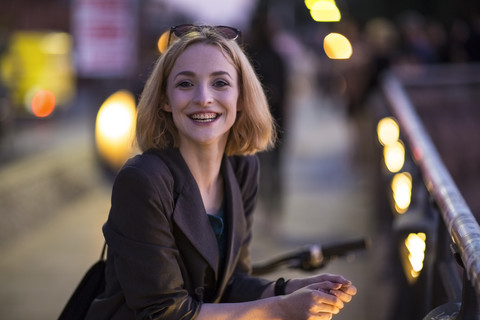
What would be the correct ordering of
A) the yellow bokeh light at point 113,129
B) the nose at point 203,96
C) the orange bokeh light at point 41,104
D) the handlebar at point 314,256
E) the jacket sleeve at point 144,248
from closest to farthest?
the jacket sleeve at point 144,248, the nose at point 203,96, the handlebar at point 314,256, the yellow bokeh light at point 113,129, the orange bokeh light at point 41,104

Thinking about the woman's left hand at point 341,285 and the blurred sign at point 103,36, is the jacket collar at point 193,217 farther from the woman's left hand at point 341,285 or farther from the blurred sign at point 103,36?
the blurred sign at point 103,36

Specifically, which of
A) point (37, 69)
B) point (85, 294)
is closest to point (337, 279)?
point (85, 294)

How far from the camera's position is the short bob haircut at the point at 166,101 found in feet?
7.83

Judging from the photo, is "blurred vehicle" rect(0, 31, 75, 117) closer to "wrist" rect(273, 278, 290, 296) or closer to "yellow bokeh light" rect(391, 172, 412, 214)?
"yellow bokeh light" rect(391, 172, 412, 214)

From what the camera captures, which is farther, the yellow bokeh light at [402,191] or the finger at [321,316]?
the yellow bokeh light at [402,191]

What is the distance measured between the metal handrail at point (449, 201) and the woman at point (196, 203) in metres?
0.35

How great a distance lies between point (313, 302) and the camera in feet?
7.07

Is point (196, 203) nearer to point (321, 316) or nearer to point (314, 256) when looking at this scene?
point (321, 316)

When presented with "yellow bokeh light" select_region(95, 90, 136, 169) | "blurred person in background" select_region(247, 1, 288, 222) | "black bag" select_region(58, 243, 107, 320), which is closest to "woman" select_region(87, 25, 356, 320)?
"black bag" select_region(58, 243, 107, 320)

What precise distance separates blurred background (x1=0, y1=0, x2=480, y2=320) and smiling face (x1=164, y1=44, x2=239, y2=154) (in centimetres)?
45

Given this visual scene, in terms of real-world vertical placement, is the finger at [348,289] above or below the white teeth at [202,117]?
below

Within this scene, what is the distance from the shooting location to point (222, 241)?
8.02 feet

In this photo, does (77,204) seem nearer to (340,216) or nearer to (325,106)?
(340,216)

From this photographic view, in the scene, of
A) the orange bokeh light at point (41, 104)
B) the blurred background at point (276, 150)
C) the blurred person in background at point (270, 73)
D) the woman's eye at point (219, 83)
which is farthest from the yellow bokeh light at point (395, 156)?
the orange bokeh light at point (41, 104)
